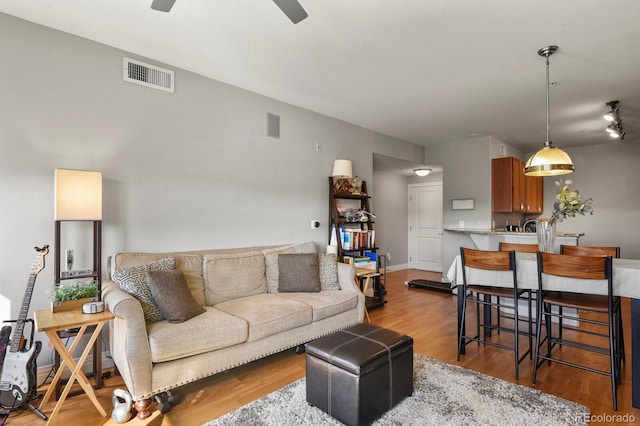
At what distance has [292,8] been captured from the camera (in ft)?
5.73

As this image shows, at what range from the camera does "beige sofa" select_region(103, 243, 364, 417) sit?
2.10m

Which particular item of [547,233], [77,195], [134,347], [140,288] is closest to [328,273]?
[140,288]

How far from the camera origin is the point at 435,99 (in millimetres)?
4047

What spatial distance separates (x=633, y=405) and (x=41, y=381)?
4123 millimetres

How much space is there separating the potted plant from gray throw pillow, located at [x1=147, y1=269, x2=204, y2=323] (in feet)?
1.24

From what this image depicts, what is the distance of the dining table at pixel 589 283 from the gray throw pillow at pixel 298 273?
4.35ft

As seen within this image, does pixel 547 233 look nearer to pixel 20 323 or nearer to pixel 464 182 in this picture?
pixel 464 182

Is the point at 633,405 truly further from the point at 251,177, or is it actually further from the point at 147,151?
the point at 147,151

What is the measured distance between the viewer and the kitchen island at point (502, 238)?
4.76m

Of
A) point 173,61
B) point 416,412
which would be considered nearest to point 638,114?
point 416,412

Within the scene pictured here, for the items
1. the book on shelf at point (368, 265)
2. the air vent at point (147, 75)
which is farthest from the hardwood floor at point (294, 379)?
the air vent at point (147, 75)

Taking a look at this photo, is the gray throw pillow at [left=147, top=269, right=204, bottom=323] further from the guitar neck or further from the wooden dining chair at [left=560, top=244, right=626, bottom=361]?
the wooden dining chair at [left=560, top=244, right=626, bottom=361]

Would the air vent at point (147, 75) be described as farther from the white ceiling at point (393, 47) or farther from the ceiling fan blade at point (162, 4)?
the ceiling fan blade at point (162, 4)

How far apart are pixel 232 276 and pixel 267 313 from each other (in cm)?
63
